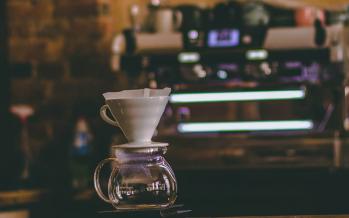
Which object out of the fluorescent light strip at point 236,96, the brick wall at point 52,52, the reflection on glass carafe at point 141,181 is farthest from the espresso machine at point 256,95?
the reflection on glass carafe at point 141,181

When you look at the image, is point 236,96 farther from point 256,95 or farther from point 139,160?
point 139,160

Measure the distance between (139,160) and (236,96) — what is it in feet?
7.14

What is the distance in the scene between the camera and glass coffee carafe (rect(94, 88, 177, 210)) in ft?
4.88

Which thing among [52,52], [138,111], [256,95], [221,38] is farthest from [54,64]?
[138,111]

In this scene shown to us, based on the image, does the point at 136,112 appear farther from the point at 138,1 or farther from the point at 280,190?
the point at 138,1

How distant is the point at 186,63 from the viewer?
3.72 meters

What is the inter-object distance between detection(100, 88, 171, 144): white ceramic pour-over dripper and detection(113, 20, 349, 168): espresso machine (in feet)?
7.06

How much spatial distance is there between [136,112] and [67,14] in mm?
2672

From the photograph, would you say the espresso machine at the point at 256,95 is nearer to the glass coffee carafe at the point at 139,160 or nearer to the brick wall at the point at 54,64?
the brick wall at the point at 54,64

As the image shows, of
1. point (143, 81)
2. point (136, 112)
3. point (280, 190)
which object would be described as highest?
point (136, 112)

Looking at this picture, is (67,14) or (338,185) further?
(67,14)

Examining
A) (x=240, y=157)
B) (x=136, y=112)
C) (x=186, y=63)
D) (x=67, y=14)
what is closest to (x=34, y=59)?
(x=67, y=14)

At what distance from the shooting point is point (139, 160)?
1.50m

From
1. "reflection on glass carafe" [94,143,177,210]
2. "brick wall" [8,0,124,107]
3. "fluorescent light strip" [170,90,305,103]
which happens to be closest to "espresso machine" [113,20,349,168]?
"fluorescent light strip" [170,90,305,103]
